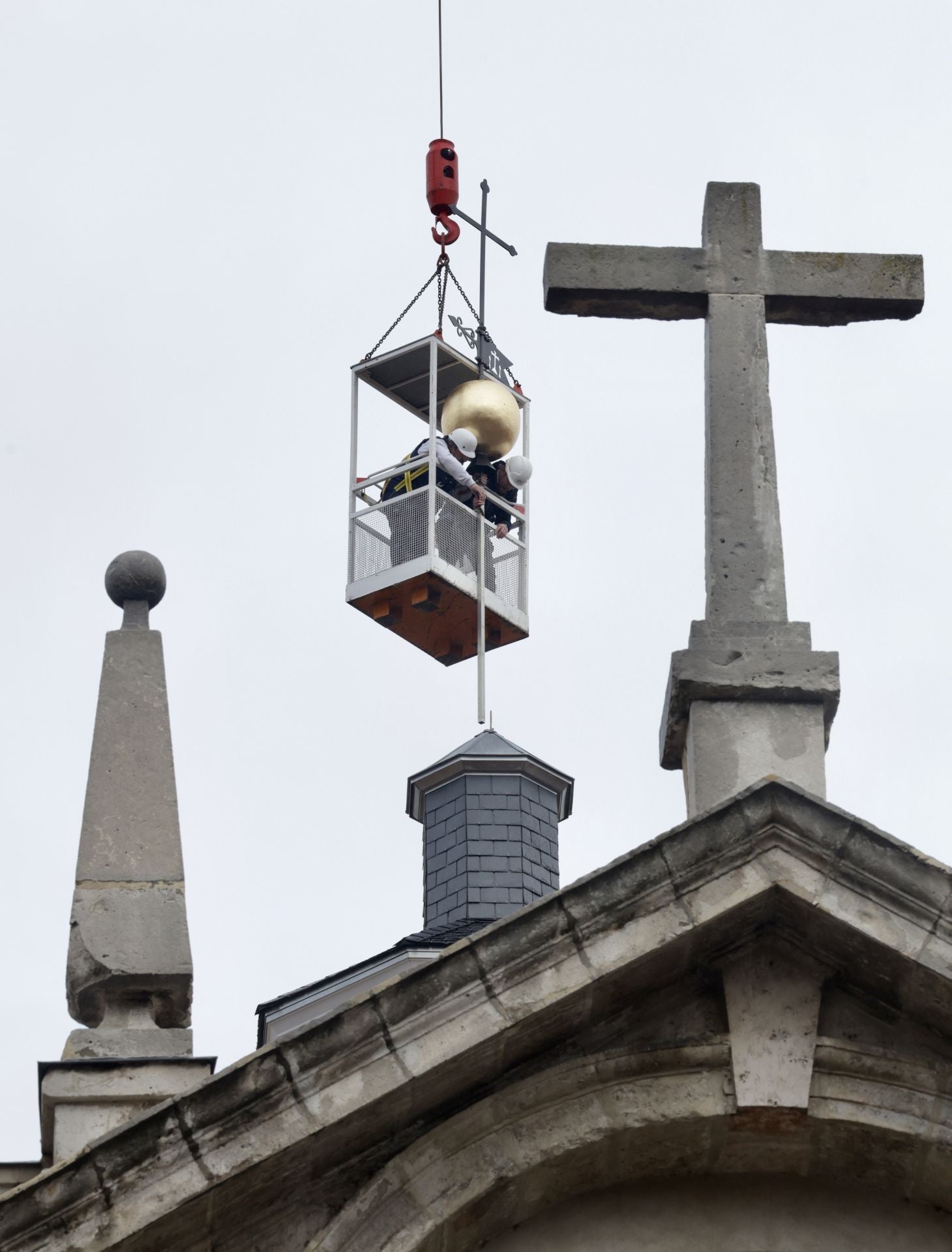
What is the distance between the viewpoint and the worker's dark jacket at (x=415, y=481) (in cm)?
3881

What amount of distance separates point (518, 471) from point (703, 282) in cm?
2784

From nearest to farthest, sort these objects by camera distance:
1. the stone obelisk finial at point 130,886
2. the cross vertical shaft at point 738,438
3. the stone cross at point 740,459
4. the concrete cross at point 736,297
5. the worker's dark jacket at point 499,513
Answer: the stone obelisk finial at point 130,886, the stone cross at point 740,459, the cross vertical shaft at point 738,438, the concrete cross at point 736,297, the worker's dark jacket at point 499,513

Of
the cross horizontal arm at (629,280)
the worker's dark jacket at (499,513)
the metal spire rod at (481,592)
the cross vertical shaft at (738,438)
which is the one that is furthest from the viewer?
the worker's dark jacket at (499,513)

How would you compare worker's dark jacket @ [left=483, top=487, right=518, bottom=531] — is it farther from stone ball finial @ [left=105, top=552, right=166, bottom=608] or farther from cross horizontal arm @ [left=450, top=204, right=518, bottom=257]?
stone ball finial @ [left=105, top=552, right=166, bottom=608]

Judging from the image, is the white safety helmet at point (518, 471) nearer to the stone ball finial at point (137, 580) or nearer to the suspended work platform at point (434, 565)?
the suspended work platform at point (434, 565)

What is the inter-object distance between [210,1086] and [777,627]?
2908 mm

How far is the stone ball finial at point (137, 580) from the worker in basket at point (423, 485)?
2628 centimetres

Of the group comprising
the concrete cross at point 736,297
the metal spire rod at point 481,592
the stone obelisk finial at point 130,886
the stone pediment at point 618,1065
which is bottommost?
the stone pediment at point 618,1065

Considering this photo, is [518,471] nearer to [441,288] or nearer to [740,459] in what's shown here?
[441,288]

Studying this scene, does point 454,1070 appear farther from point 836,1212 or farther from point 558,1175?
point 836,1212

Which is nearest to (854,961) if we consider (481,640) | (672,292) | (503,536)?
(672,292)

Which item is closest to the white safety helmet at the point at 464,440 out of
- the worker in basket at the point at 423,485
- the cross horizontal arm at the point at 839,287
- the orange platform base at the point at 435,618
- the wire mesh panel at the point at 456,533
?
the worker in basket at the point at 423,485

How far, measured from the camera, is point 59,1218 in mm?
9039

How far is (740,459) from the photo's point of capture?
37.1 feet
